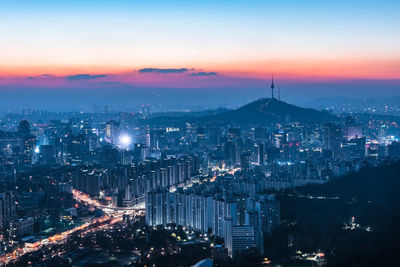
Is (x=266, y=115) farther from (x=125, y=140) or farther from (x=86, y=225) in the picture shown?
(x=86, y=225)

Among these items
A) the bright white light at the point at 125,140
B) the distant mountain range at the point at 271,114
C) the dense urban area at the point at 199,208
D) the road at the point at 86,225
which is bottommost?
the bright white light at the point at 125,140

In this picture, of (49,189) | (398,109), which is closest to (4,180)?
(49,189)

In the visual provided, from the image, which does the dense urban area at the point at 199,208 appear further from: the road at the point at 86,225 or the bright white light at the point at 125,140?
the bright white light at the point at 125,140

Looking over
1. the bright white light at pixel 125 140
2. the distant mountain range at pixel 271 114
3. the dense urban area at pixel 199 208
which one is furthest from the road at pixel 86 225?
the distant mountain range at pixel 271 114

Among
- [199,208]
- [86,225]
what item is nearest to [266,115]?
[86,225]

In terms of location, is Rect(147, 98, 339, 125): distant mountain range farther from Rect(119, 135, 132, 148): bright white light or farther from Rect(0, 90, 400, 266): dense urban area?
Rect(0, 90, 400, 266): dense urban area

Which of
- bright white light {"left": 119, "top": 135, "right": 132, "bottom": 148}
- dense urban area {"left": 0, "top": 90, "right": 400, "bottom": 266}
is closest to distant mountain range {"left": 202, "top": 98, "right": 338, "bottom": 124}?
bright white light {"left": 119, "top": 135, "right": 132, "bottom": 148}
